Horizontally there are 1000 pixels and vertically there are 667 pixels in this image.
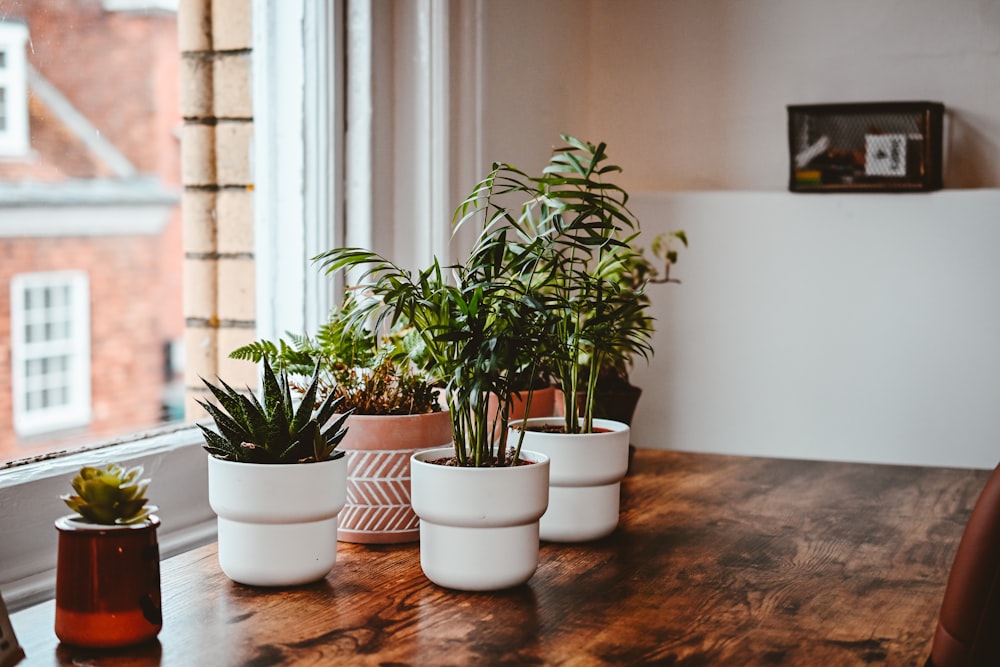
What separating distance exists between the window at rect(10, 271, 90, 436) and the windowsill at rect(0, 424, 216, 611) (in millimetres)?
62

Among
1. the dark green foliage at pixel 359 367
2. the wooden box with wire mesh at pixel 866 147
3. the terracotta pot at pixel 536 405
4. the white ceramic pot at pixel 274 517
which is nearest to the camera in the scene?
the white ceramic pot at pixel 274 517

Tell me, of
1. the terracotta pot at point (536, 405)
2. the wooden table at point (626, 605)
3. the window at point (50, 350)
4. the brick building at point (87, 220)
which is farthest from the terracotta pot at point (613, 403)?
the window at point (50, 350)

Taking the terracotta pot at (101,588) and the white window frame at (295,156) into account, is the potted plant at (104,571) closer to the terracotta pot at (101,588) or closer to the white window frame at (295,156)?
the terracotta pot at (101,588)

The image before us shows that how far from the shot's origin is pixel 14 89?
1288 mm

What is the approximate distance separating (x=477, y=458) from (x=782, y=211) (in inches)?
47.9

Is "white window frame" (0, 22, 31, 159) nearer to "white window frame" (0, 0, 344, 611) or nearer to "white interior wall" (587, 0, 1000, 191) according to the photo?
"white window frame" (0, 0, 344, 611)

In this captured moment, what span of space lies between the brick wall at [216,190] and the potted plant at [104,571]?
62 centimetres

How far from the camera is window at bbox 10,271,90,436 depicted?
132 cm

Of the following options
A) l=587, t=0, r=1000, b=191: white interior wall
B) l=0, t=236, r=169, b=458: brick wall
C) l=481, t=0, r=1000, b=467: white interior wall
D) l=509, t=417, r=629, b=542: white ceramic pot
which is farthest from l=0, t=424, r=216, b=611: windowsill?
l=587, t=0, r=1000, b=191: white interior wall

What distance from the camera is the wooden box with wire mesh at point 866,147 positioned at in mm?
2070

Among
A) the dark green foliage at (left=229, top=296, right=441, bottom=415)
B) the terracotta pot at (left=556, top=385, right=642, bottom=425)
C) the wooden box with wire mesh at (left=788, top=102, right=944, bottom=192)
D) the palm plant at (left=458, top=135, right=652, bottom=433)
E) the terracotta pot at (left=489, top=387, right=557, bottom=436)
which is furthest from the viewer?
the wooden box with wire mesh at (left=788, top=102, right=944, bottom=192)

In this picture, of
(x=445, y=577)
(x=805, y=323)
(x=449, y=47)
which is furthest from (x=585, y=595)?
(x=805, y=323)

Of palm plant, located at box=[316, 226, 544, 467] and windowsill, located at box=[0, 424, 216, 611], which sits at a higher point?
palm plant, located at box=[316, 226, 544, 467]

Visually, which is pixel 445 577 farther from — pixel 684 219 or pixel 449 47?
pixel 684 219
